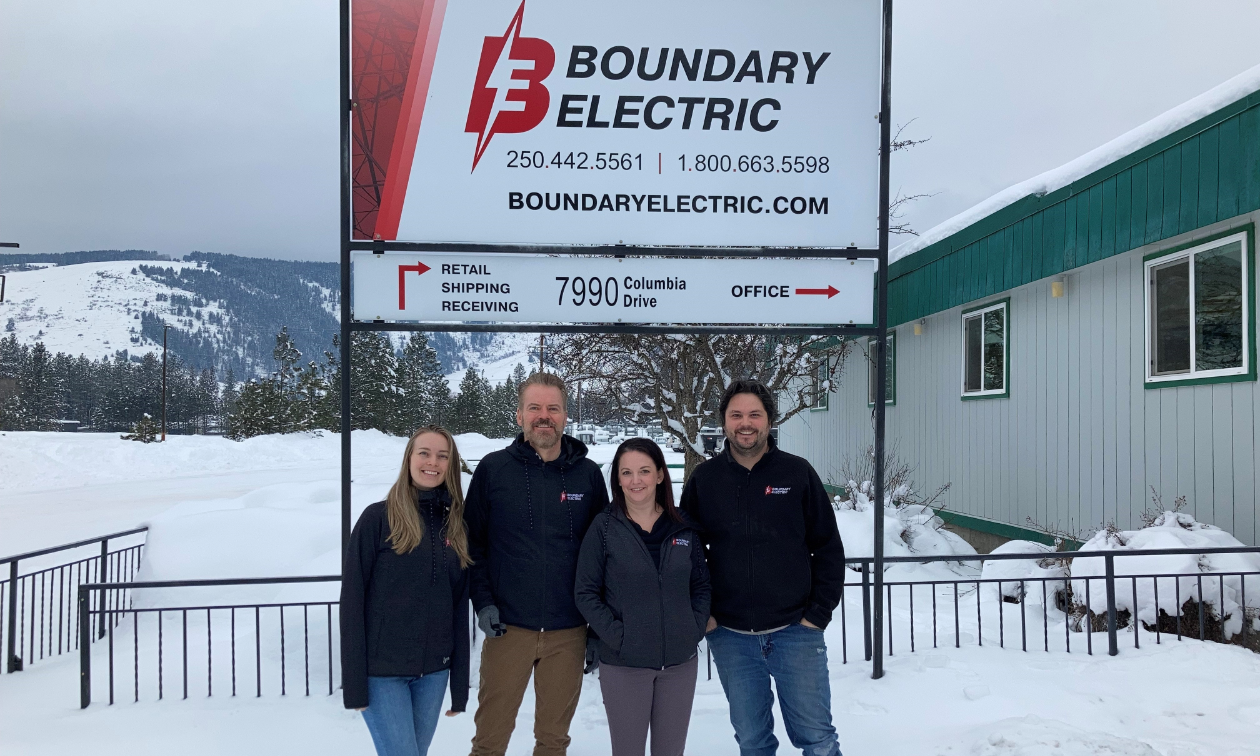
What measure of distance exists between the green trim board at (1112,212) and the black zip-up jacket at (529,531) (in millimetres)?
6235

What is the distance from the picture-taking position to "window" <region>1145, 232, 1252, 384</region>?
628 cm

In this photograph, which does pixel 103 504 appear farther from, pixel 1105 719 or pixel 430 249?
pixel 1105 719

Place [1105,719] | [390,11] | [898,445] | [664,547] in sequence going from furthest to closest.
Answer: [898,445]
[390,11]
[1105,719]
[664,547]

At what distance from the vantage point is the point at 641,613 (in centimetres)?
292

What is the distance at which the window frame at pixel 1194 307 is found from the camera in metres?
6.12

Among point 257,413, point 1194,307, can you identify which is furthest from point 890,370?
point 257,413

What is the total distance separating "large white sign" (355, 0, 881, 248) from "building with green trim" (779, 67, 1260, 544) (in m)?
3.83

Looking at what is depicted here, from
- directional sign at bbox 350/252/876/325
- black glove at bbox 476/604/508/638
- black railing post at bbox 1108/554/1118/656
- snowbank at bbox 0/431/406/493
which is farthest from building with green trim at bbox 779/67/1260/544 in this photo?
snowbank at bbox 0/431/406/493

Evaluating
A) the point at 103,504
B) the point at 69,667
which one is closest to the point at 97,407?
the point at 103,504

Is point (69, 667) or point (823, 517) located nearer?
point (823, 517)

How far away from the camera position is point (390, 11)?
4.49 m

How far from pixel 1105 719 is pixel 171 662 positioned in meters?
6.63

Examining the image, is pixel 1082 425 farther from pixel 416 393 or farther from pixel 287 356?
pixel 287 356

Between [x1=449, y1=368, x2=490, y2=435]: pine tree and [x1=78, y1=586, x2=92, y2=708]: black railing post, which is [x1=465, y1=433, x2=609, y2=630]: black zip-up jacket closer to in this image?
[x1=78, y1=586, x2=92, y2=708]: black railing post
